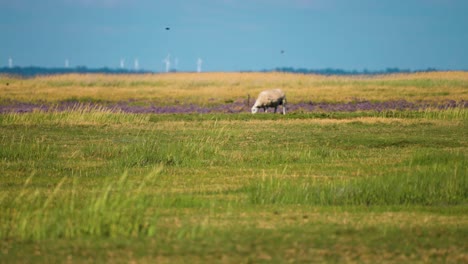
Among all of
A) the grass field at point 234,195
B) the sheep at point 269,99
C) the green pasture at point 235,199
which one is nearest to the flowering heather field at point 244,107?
the sheep at point 269,99

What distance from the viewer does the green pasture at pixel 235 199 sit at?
37.6ft

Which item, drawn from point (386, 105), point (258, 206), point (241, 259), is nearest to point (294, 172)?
point (258, 206)

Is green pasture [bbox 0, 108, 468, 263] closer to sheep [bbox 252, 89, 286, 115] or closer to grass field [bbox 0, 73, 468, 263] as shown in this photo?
grass field [bbox 0, 73, 468, 263]

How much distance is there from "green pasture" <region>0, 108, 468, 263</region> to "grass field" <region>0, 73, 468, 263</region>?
30 millimetres

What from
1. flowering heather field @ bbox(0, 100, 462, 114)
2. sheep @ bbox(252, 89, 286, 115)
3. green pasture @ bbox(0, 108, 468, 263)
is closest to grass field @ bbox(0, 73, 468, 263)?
green pasture @ bbox(0, 108, 468, 263)

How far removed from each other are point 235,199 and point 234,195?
50cm

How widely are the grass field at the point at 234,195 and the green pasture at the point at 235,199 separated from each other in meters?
0.03

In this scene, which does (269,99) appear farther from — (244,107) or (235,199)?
(235,199)

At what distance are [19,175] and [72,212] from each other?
6.00m

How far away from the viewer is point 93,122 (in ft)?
111

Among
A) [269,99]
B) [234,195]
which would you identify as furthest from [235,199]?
[269,99]

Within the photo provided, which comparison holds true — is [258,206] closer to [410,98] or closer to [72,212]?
[72,212]

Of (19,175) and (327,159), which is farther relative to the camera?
(327,159)

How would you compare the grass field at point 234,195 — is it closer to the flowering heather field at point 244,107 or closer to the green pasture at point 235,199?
the green pasture at point 235,199
